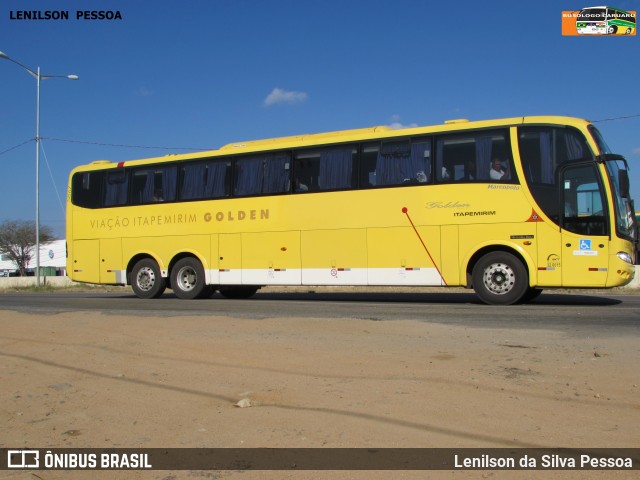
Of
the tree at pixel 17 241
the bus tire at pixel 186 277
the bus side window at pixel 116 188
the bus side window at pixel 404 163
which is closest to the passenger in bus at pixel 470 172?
the bus side window at pixel 404 163

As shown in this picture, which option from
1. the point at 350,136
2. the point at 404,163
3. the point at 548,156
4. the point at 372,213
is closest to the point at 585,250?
the point at 548,156

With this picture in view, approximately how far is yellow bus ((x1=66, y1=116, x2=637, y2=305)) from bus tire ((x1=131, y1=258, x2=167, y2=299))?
37 millimetres

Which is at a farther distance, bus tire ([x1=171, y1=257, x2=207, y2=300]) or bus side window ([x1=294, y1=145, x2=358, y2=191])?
bus tire ([x1=171, y1=257, x2=207, y2=300])

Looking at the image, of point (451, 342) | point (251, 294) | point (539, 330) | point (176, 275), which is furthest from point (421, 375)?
point (251, 294)

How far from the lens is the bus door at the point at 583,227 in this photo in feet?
38.4

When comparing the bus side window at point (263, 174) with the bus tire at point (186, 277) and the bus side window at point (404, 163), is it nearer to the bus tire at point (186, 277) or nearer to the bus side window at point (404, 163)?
the bus tire at point (186, 277)

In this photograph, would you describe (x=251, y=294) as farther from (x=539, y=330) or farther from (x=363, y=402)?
(x=363, y=402)

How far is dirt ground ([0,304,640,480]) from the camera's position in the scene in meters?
4.14

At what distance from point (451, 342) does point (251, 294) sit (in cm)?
1187

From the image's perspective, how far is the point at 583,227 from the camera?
11.9 m

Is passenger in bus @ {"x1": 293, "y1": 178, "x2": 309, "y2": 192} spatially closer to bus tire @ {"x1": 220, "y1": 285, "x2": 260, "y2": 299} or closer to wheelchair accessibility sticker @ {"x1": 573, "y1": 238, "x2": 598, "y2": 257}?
bus tire @ {"x1": 220, "y1": 285, "x2": 260, "y2": 299}

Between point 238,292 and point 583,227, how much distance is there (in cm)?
1022

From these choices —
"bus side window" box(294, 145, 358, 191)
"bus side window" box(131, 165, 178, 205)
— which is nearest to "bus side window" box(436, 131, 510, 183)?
"bus side window" box(294, 145, 358, 191)

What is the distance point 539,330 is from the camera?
8469mm
